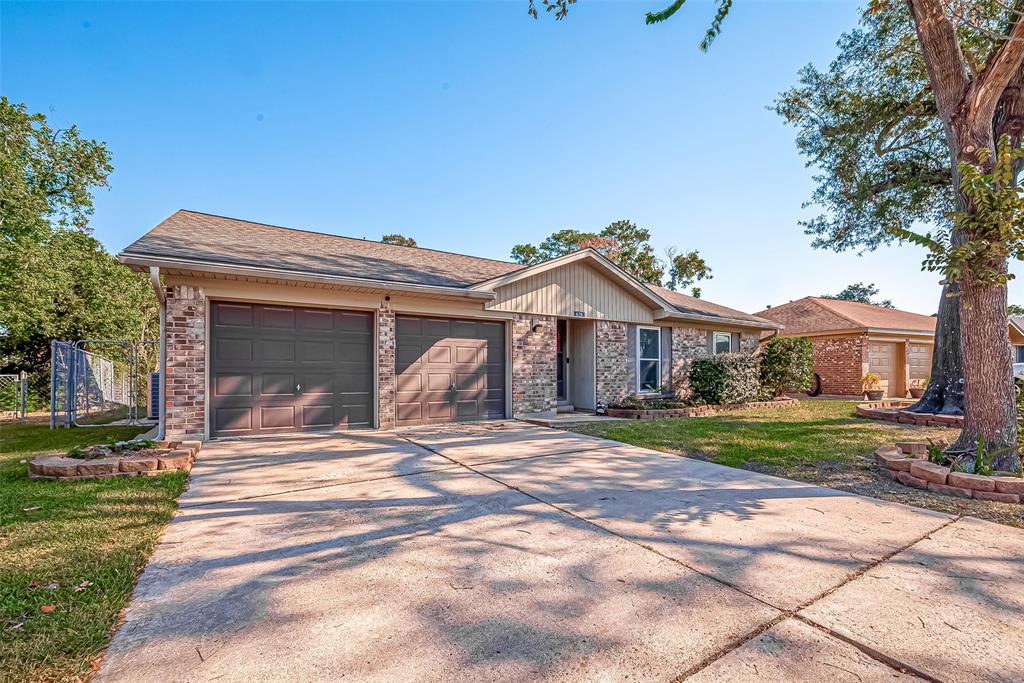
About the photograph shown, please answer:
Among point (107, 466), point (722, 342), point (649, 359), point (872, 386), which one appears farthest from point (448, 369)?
point (872, 386)

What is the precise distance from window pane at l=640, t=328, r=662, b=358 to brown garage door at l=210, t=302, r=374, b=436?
7.42 metres

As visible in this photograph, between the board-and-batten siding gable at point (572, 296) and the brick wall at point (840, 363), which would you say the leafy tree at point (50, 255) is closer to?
the board-and-batten siding gable at point (572, 296)

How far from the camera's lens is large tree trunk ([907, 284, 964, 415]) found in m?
9.56

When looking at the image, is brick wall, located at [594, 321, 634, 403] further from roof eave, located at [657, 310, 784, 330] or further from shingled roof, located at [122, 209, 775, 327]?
shingled roof, located at [122, 209, 775, 327]

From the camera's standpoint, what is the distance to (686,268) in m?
30.1

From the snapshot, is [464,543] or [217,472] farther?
[217,472]

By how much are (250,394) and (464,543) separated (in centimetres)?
600

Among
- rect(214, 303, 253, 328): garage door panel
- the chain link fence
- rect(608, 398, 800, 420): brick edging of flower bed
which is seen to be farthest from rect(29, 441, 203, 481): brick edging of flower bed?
rect(608, 398, 800, 420): brick edging of flower bed

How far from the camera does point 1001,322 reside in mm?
5059

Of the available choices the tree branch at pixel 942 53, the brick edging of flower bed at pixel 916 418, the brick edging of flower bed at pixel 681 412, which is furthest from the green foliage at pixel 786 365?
Result: the tree branch at pixel 942 53

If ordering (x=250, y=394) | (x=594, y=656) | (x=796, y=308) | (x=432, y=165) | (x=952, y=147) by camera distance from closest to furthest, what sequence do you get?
(x=594, y=656) < (x=952, y=147) < (x=250, y=394) < (x=432, y=165) < (x=796, y=308)

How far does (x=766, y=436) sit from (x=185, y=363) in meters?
9.57

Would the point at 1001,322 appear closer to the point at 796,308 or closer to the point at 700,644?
the point at 700,644

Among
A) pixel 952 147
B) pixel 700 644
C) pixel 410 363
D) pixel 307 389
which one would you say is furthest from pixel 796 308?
pixel 700 644
